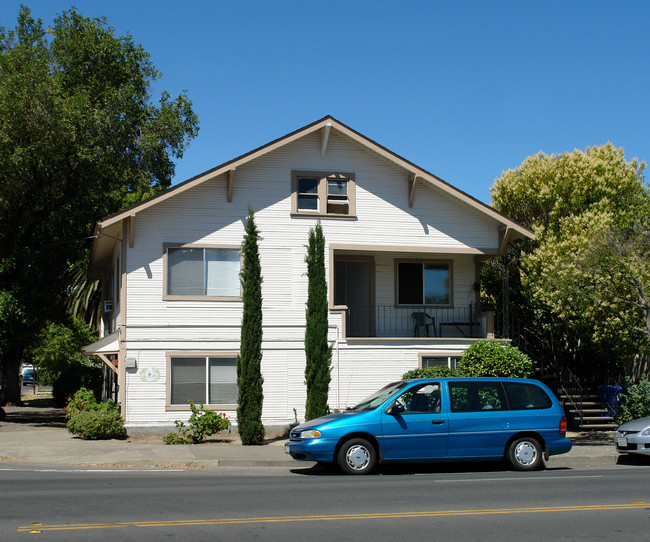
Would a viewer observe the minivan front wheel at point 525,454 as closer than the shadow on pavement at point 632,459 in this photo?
Yes

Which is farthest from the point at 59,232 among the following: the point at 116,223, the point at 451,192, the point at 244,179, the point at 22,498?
the point at 22,498

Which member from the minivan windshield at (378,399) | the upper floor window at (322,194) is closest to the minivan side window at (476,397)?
the minivan windshield at (378,399)

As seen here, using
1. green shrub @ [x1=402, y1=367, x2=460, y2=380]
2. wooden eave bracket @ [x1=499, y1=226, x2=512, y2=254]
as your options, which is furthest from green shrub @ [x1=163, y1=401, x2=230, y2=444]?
wooden eave bracket @ [x1=499, y1=226, x2=512, y2=254]

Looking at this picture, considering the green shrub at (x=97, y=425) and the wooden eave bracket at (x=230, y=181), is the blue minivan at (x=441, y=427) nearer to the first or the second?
the green shrub at (x=97, y=425)

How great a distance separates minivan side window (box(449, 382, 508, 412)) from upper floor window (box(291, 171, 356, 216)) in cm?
869

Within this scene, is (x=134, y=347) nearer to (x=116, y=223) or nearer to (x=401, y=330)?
(x=116, y=223)

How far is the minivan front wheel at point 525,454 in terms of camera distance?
13898 millimetres

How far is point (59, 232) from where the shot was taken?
2580 cm

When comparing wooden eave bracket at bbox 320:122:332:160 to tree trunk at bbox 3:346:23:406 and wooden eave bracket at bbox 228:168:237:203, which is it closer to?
wooden eave bracket at bbox 228:168:237:203

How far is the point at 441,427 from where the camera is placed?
13.5 m

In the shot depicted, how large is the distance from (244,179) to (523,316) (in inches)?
405

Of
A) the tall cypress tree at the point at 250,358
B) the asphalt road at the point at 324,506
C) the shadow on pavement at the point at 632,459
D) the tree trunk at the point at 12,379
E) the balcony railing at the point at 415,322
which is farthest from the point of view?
the tree trunk at the point at 12,379

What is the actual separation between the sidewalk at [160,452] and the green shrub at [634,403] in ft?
3.46

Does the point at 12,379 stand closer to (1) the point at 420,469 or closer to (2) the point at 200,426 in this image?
(2) the point at 200,426
